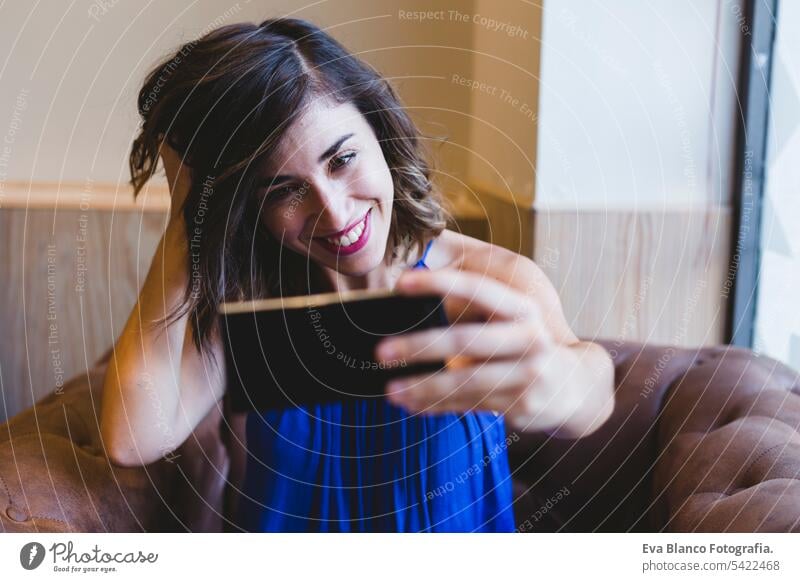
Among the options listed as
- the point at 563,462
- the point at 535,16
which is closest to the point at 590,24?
the point at 535,16

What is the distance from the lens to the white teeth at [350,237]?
20.6 inches

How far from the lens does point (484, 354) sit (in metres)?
0.53

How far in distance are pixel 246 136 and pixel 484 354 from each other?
194 mm

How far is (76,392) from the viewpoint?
62cm

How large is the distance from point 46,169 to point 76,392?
163 millimetres

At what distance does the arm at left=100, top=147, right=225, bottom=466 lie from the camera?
53cm

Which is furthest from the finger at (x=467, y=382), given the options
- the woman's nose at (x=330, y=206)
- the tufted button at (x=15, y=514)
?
the tufted button at (x=15, y=514)

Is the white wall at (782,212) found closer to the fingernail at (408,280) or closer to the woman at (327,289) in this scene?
the woman at (327,289)

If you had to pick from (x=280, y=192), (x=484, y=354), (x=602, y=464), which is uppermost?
(x=280, y=192)

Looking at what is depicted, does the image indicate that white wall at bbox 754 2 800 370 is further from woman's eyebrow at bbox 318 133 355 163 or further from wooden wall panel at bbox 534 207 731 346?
woman's eyebrow at bbox 318 133 355 163

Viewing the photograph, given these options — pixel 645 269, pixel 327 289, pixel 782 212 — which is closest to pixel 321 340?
pixel 327 289

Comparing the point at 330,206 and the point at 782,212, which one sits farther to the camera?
the point at 782,212

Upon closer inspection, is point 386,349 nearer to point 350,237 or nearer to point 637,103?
point 350,237
